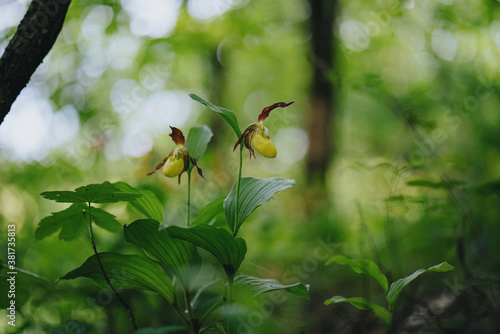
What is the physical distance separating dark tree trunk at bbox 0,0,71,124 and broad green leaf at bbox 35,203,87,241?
22cm

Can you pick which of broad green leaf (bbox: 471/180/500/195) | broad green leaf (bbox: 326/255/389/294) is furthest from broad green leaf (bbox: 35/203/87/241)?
broad green leaf (bbox: 471/180/500/195)

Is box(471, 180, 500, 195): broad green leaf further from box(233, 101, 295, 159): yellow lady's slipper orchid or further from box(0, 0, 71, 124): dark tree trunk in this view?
box(0, 0, 71, 124): dark tree trunk

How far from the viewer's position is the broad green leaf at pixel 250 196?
68 centimetres

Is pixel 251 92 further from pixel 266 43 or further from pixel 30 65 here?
pixel 30 65

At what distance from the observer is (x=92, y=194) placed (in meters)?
0.64

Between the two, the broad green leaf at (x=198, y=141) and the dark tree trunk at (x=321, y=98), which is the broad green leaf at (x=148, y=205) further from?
the dark tree trunk at (x=321, y=98)

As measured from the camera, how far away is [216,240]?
61 cm

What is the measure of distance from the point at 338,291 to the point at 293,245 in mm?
450

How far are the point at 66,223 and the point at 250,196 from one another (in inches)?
16.7

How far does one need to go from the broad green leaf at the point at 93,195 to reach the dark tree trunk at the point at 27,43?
0.70ft

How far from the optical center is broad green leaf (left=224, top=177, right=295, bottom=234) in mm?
681

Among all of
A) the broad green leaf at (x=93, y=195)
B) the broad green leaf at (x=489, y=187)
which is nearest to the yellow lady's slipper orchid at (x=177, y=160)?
the broad green leaf at (x=93, y=195)

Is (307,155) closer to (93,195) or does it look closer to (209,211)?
(209,211)

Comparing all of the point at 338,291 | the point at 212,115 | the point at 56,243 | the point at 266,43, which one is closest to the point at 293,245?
the point at 338,291
